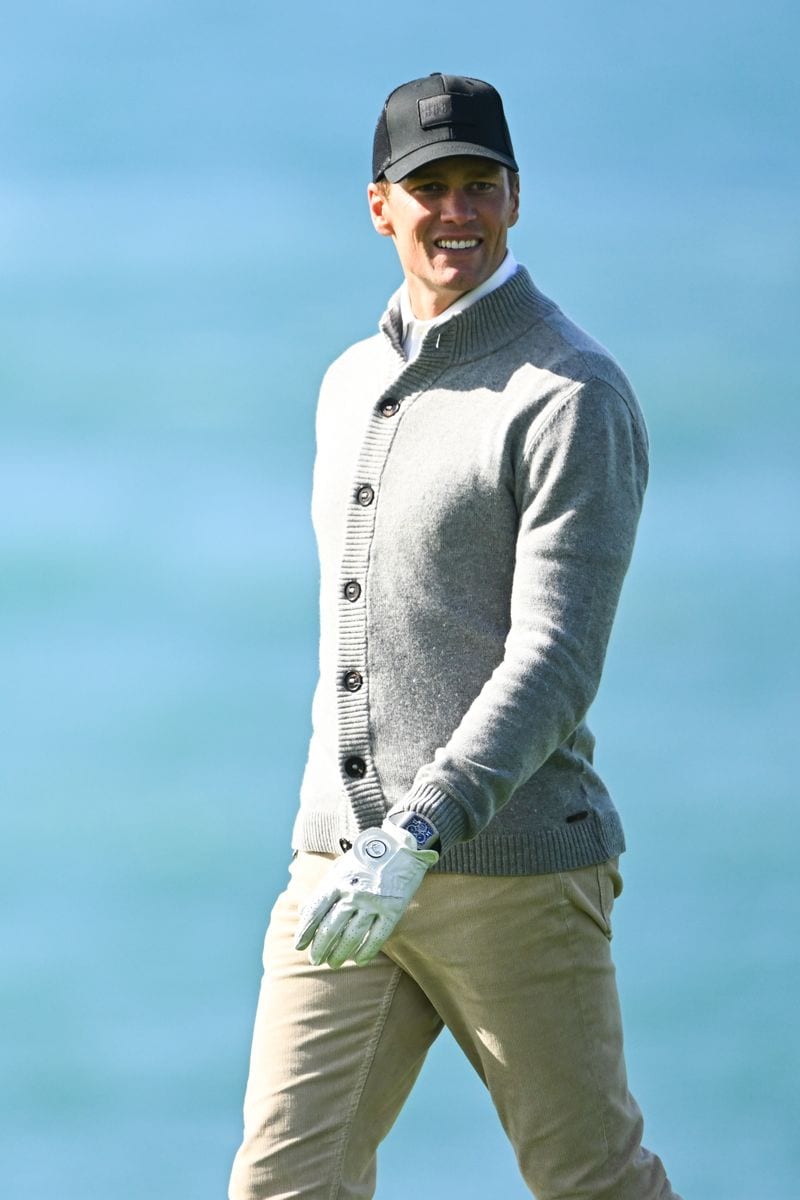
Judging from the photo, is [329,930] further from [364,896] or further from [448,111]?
[448,111]

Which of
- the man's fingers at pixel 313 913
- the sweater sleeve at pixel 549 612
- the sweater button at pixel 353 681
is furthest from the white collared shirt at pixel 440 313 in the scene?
the man's fingers at pixel 313 913

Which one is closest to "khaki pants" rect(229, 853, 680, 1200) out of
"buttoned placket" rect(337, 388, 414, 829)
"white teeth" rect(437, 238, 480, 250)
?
"buttoned placket" rect(337, 388, 414, 829)

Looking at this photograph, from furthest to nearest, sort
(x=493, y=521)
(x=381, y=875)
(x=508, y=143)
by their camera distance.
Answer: (x=508, y=143)
(x=493, y=521)
(x=381, y=875)

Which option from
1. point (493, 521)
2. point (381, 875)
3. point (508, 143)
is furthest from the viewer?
point (508, 143)

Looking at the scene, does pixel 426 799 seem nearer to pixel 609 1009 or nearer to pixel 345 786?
pixel 345 786

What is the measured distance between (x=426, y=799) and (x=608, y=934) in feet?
1.13

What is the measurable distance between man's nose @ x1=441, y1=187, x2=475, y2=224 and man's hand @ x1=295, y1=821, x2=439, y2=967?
69 cm

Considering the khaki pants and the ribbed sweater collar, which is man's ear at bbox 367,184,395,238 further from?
the khaki pants

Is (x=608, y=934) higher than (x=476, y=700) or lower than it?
lower

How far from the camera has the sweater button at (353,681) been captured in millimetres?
2266

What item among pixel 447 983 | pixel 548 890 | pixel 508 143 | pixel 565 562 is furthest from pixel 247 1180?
pixel 508 143

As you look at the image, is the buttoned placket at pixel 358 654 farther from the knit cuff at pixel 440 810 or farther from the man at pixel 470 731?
the knit cuff at pixel 440 810

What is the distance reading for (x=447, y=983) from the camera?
2.24 meters

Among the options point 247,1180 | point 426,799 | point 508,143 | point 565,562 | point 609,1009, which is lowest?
point 247,1180
